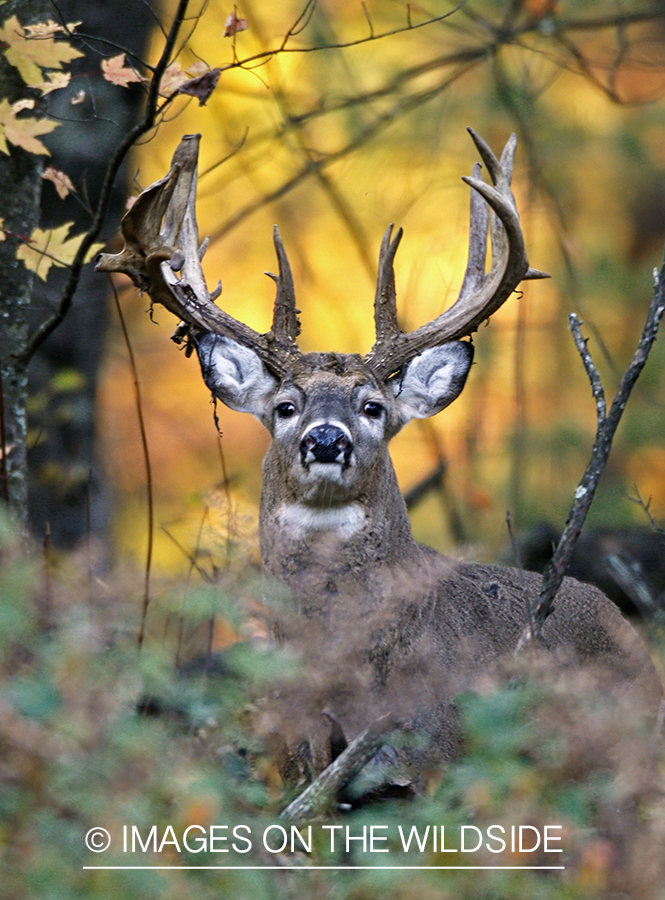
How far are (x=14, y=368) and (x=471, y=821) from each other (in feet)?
11.0

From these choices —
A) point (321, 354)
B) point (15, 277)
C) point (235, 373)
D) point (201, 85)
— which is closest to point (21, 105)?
point (201, 85)

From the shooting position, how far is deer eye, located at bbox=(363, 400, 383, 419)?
5000mm

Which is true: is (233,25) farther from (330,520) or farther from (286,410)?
(330,520)

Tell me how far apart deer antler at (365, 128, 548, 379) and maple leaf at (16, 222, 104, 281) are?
140cm

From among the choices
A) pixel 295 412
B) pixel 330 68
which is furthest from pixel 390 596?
pixel 330 68

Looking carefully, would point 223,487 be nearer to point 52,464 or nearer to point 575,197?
point 52,464

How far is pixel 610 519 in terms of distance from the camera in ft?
32.6

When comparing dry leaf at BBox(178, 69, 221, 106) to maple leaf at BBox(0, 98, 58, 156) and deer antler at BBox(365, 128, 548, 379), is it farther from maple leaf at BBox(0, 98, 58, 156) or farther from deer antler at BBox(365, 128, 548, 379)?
deer antler at BBox(365, 128, 548, 379)

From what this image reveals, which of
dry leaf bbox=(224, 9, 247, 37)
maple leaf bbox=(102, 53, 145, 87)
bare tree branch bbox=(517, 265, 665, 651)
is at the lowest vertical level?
bare tree branch bbox=(517, 265, 665, 651)

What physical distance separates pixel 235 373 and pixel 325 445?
0.91 m

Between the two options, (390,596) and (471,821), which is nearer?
(471,821)

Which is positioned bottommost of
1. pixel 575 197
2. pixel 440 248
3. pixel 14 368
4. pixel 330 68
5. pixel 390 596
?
pixel 390 596

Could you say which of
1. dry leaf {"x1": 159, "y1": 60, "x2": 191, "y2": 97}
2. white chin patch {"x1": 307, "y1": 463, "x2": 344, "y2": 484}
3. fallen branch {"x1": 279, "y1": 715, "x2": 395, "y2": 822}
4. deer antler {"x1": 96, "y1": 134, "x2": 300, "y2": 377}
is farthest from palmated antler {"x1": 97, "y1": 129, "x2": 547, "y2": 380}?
fallen branch {"x1": 279, "y1": 715, "x2": 395, "y2": 822}

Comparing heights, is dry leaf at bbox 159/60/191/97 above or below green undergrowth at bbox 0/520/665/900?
above
